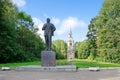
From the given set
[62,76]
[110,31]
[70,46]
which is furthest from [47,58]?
[70,46]

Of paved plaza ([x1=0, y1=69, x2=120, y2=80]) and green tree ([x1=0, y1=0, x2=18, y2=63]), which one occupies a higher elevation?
green tree ([x1=0, y1=0, x2=18, y2=63])

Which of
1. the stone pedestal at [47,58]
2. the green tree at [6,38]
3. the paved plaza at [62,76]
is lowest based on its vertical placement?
the paved plaza at [62,76]

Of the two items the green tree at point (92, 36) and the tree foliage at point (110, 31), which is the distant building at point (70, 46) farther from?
the tree foliage at point (110, 31)

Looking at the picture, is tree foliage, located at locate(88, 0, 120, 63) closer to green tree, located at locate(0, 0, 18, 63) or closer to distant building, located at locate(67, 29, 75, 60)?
distant building, located at locate(67, 29, 75, 60)

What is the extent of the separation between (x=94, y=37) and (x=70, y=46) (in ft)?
17.5

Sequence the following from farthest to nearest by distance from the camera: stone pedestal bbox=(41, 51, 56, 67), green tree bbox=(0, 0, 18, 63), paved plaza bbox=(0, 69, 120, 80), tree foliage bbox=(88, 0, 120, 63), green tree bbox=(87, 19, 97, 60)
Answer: green tree bbox=(87, 19, 97, 60) < tree foliage bbox=(88, 0, 120, 63) < green tree bbox=(0, 0, 18, 63) < stone pedestal bbox=(41, 51, 56, 67) < paved plaza bbox=(0, 69, 120, 80)

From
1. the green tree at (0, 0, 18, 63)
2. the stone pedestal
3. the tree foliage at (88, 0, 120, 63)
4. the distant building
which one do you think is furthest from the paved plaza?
the distant building

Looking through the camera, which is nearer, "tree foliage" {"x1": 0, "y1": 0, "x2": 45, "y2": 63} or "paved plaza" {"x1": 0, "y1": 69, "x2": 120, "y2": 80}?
"paved plaza" {"x1": 0, "y1": 69, "x2": 120, "y2": 80}

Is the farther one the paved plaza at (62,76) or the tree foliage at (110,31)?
the tree foliage at (110,31)

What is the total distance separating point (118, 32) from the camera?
40.5m

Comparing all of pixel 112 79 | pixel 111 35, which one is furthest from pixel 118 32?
pixel 112 79

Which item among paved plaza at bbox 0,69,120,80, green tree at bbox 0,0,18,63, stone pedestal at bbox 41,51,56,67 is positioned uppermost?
green tree at bbox 0,0,18,63

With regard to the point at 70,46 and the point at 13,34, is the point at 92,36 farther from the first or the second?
the point at 13,34

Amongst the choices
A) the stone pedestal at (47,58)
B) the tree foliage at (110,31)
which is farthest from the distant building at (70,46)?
the stone pedestal at (47,58)
